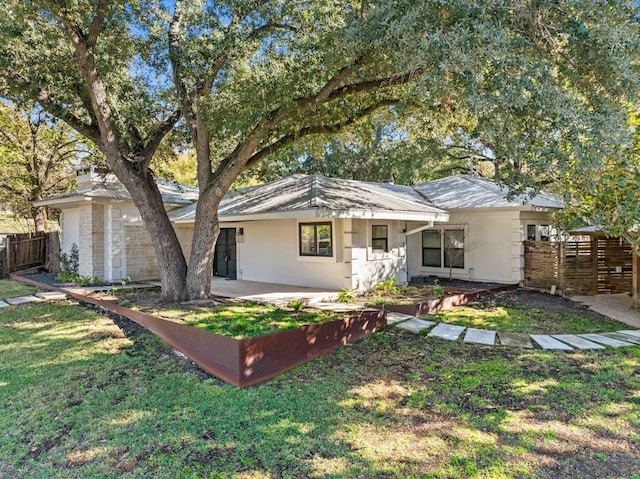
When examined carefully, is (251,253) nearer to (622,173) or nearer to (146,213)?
(146,213)

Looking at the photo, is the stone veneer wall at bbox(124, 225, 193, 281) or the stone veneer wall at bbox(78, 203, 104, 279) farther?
the stone veneer wall at bbox(124, 225, 193, 281)

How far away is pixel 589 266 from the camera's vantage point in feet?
37.2

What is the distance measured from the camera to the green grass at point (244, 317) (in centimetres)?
590

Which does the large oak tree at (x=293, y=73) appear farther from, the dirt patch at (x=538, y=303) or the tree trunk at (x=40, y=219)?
the tree trunk at (x=40, y=219)

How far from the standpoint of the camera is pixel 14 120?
17.0 m

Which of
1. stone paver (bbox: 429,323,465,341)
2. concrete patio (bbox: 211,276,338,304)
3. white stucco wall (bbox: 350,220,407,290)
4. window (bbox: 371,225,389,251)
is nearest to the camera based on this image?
stone paver (bbox: 429,323,465,341)

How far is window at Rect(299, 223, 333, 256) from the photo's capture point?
10.6 metres

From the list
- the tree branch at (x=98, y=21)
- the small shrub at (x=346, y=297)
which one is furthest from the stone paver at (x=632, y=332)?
the tree branch at (x=98, y=21)

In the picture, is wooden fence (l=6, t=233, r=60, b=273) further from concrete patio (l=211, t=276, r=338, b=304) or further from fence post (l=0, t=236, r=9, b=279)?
concrete patio (l=211, t=276, r=338, b=304)

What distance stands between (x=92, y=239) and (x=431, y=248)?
11099mm

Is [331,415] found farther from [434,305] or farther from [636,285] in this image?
[636,285]

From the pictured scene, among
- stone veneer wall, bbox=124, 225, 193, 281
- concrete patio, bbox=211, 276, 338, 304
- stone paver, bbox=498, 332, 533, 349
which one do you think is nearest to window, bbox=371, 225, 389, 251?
concrete patio, bbox=211, 276, 338, 304

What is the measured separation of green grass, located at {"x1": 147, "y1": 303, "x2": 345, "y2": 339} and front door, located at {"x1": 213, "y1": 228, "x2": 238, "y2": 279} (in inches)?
207

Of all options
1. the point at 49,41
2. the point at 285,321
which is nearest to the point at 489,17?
the point at 285,321
